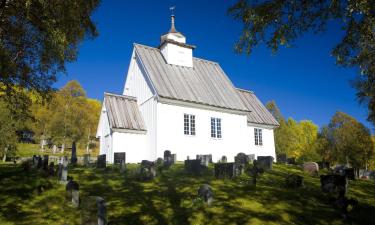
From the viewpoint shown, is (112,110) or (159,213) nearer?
(159,213)

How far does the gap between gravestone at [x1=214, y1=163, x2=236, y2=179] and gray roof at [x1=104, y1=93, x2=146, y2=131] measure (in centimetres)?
1240

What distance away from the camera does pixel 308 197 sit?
38.7ft

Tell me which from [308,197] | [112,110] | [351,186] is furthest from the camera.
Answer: [112,110]

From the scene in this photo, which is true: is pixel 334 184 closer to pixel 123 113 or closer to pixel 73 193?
pixel 73 193

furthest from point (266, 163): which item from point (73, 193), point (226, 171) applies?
point (73, 193)

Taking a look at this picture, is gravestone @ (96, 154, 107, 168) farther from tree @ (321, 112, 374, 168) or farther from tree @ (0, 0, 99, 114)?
tree @ (321, 112, 374, 168)

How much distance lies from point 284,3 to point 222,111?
68.2 feet

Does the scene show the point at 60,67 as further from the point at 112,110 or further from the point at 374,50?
the point at 374,50

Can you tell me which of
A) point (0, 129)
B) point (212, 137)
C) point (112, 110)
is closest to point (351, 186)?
point (212, 137)

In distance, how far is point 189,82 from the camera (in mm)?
31094

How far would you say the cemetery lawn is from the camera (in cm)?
946

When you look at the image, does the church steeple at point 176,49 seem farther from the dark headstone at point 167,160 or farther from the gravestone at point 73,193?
the gravestone at point 73,193

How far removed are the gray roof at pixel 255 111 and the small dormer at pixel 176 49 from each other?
25.5ft

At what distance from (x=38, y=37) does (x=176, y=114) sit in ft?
48.2
